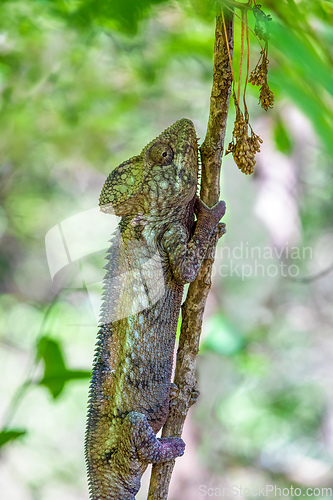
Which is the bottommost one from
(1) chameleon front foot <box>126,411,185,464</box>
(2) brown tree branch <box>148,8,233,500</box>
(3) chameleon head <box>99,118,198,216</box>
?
(1) chameleon front foot <box>126,411,185,464</box>

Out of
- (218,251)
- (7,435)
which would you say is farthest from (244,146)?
(218,251)

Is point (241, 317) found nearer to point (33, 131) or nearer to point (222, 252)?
point (222, 252)

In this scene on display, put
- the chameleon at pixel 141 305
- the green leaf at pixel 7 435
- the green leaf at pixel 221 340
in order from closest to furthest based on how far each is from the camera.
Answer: the green leaf at pixel 7 435
the chameleon at pixel 141 305
the green leaf at pixel 221 340

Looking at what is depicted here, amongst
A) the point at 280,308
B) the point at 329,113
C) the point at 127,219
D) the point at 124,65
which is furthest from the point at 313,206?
the point at 329,113

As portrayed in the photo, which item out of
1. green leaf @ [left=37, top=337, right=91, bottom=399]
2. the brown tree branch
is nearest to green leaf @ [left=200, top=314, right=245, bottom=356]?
the brown tree branch

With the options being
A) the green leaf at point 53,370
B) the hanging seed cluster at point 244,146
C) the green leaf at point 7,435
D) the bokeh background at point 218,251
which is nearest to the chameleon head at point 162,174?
the bokeh background at point 218,251

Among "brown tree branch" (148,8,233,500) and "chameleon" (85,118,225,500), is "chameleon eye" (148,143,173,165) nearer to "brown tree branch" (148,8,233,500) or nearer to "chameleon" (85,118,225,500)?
"chameleon" (85,118,225,500)

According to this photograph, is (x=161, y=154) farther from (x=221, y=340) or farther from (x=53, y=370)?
(x=221, y=340)

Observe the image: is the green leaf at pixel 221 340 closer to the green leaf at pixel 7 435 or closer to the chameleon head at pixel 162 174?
the chameleon head at pixel 162 174
